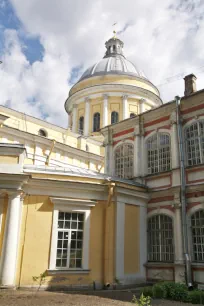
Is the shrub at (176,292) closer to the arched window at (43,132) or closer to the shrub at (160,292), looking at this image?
the shrub at (160,292)

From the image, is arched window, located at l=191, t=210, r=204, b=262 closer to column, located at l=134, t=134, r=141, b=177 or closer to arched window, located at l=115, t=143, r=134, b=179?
column, located at l=134, t=134, r=141, b=177

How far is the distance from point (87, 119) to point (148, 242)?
56.8 ft

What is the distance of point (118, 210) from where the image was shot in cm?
1346

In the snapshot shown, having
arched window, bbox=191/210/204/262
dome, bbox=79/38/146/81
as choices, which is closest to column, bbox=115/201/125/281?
arched window, bbox=191/210/204/262

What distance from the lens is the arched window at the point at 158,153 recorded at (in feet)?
51.0

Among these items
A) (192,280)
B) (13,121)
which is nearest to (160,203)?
(192,280)

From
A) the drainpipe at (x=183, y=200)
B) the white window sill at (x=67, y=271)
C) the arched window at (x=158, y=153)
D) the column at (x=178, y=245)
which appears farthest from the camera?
the arched window at (x=158, y=153)

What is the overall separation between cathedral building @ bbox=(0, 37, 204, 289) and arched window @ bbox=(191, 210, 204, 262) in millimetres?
39

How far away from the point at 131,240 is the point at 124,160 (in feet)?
16.0

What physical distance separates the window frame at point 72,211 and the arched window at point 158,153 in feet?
13.5

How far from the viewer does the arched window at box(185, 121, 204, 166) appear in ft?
47.0

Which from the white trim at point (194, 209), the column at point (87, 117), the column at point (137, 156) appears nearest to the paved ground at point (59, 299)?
the white trim at point (194, 209)

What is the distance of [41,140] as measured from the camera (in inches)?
918

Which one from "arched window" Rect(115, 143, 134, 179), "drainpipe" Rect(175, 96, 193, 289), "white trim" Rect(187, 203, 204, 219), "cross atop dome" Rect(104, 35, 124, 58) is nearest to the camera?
"drainpipe" Rect(175, 96, 193, 289)
